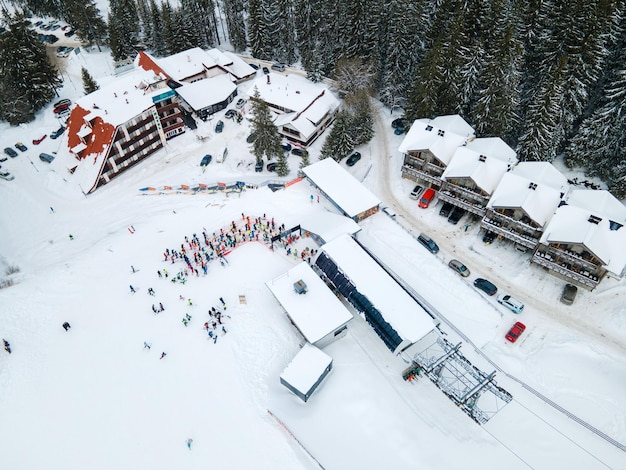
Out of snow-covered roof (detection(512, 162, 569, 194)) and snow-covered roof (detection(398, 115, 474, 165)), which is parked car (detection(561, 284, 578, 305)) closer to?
snow-covered roof (detection(512, 162, 569, 194))

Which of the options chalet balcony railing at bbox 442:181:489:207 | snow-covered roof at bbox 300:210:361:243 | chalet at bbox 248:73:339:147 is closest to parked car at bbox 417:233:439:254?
chalet balcony railing at bbox 442:181:489:207

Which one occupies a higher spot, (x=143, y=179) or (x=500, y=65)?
(x=500, y=65)

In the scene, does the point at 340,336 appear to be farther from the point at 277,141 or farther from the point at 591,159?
the point at 591,159

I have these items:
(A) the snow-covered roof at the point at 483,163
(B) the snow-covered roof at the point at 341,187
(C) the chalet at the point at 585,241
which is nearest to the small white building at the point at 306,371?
(B) the snow-covered roof at the point at 341,187

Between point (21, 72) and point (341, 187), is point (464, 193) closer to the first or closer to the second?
point (341, 187)

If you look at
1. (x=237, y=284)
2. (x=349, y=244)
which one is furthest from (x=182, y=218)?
(x=349, y=244)
